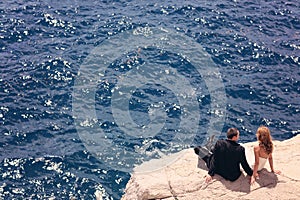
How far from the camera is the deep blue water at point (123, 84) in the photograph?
2417 centimetres

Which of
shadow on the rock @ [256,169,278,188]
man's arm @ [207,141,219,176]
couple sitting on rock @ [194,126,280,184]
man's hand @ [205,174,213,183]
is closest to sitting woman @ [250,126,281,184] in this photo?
couple sitting on rock @ [194,126,280,184]

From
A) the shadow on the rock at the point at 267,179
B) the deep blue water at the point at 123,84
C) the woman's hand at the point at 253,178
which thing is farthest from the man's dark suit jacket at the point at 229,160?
the deep blue water at the point at 123,84

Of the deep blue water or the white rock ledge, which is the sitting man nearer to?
the white rock ledge

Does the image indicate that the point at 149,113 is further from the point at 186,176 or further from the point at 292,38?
the point at 292,38

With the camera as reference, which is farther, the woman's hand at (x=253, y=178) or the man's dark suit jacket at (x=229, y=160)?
the woman's hand at (x=253, y=178)

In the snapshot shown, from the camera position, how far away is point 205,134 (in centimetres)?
2606

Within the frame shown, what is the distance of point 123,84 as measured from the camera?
29.3m

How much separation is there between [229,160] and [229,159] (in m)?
0.04

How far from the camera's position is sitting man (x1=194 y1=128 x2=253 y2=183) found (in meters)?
15.7

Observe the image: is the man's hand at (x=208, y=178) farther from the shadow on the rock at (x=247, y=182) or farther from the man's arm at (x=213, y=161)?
the shadow on the rock at (x=247, y=182)

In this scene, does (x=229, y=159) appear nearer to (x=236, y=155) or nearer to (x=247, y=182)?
(x=236, y=155)

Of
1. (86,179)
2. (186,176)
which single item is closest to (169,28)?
(86,179)

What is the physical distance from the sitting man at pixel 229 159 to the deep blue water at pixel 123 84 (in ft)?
25.7

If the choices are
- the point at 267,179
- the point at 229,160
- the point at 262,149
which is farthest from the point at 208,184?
the point at 262,149
